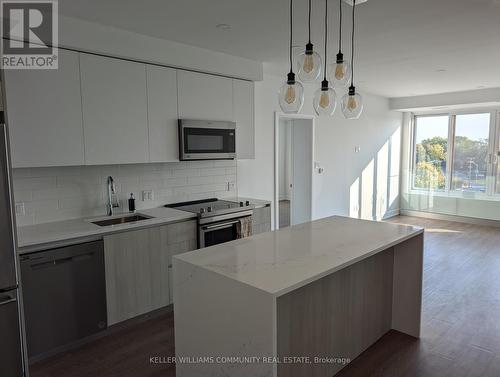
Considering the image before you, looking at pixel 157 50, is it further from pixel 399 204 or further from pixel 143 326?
pixel 399 204

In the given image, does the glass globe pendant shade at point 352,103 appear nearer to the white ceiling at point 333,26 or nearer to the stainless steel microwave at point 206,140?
the white ceiling at point 333,26

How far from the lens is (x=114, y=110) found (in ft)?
10.6

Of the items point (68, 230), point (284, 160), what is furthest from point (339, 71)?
point (284, 160)

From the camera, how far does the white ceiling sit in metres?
2.62

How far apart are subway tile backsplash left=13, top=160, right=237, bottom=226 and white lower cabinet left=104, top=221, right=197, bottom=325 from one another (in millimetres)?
609

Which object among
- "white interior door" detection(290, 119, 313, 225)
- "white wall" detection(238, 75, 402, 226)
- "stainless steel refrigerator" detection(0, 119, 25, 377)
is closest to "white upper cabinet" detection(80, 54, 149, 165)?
"stainless steel refrigerator" detection(0, 119, 25, 377)

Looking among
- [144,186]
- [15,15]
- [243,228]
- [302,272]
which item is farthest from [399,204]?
[15,15]

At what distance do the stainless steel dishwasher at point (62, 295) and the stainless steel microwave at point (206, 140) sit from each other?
4.37 feet

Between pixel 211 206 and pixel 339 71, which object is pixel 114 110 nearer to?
pixel 211 206

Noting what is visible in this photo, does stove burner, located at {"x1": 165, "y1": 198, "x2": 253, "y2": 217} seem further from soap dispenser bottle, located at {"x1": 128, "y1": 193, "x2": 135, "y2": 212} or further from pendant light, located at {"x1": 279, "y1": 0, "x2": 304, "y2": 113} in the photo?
pendant light, located at {"x1": 279, "y1": 0, "x2": 304, "y2": 113}


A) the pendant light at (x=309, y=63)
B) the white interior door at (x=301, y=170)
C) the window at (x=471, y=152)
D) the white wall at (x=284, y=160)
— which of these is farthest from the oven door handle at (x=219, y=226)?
the white wall at (x=284, y=160)

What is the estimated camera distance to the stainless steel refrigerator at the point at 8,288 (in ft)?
6.89

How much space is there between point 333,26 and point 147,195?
2.46m

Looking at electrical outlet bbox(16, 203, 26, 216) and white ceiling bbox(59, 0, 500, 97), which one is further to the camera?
electrical outlet bbox(16, 203, 26, 216)
